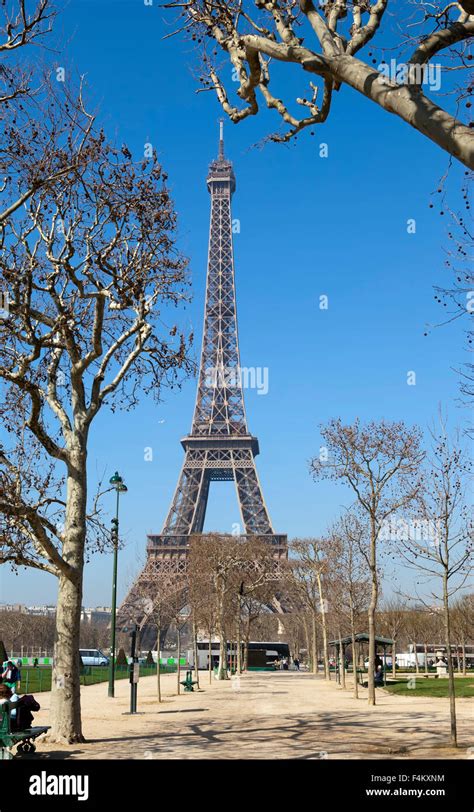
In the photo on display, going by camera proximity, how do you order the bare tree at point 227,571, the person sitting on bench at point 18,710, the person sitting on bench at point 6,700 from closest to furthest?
1. the person sitting on bench at point 6,700
2. the person sitting on bench at point 18,710
3. the bare tree at point 227,571

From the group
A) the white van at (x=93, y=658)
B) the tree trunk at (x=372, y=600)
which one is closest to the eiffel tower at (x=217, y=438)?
the white van at (x=93, y=658)

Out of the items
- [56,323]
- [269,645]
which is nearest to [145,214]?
[56,323]

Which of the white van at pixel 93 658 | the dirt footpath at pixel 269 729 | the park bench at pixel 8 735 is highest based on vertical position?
the park bench at pixel 8 735

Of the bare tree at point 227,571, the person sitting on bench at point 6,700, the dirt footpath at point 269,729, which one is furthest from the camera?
the bare tree at point 227,571

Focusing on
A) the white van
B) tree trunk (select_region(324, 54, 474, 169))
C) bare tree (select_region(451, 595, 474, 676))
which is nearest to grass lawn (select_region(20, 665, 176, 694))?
the white van

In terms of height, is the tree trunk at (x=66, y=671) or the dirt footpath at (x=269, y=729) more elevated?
the tree trunk at (x=66, y=671)

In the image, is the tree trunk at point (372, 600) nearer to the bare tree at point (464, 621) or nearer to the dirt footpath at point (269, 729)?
the dirt footpath at point (269, 729)

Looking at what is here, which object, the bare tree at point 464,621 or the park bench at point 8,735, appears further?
the bare tree at point 464,621
